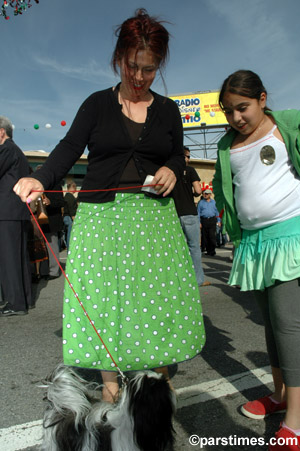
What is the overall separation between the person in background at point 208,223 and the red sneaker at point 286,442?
909 centimetres

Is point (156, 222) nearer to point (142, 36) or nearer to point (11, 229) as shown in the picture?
point (142, 36)

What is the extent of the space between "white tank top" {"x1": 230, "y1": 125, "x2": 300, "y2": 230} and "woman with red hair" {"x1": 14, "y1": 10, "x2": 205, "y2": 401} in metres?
0.42

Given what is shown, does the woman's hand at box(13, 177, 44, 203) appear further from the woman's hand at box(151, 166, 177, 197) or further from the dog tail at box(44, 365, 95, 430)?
the dog tail at box(44, 365, 95, 430)

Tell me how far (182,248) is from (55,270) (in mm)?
5210

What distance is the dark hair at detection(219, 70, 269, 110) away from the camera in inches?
77.0

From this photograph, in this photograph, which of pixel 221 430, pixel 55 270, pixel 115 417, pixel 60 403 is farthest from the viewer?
pixel 55 270

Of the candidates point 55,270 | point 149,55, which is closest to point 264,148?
point 149,55

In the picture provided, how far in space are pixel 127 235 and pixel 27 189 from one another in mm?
554

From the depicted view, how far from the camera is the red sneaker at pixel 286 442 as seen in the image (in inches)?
68.9

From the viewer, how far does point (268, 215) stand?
6.35 feet

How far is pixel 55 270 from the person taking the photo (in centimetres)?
699

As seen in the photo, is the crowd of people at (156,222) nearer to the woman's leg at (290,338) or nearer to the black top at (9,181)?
the woman's leg at (290,338)

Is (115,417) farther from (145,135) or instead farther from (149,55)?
(149,55)

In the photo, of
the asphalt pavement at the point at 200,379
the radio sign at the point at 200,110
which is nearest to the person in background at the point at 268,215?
the asphalt pavement at the point at 200,379
